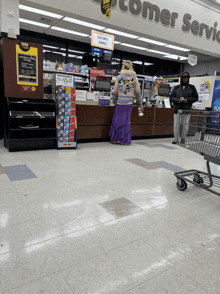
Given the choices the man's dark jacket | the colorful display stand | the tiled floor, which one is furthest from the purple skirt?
the tiled floor

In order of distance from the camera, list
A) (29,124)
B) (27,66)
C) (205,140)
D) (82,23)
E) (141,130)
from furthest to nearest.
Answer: (82,23) < (141,130) < (27,66) < (29,124) < (205,140)

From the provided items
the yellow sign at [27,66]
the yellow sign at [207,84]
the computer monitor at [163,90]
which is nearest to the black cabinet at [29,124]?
the yellow sign at [27,66]

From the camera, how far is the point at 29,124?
3535mm

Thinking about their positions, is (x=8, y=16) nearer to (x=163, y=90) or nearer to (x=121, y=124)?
(x=121, y=124)

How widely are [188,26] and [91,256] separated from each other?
7686mm

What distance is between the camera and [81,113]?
4.35m

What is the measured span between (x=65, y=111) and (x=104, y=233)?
107 inches

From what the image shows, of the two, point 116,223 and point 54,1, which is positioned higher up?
point 54,1

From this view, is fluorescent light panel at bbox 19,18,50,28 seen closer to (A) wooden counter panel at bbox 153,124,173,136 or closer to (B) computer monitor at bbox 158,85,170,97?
(B) computer monitor at bbox 158,85,170,97

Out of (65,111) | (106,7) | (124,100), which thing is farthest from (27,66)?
(106,7)

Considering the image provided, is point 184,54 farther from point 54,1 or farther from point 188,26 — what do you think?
point 54,1

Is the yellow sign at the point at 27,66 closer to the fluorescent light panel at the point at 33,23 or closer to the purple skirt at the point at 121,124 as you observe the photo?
the purple skirt at the point at 121,124

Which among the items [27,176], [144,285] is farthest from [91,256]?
[27,176]

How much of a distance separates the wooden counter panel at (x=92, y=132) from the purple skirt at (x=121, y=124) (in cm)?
21
